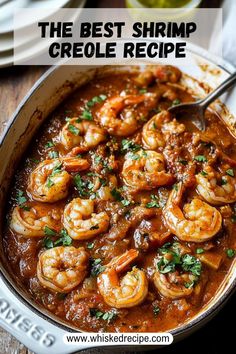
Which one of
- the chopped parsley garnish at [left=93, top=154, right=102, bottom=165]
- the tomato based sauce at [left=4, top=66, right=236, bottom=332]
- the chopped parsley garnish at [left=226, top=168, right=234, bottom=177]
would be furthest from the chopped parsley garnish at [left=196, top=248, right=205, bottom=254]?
the chopped parsley garnish at [left=93, top=154, right=102, bottom=165]

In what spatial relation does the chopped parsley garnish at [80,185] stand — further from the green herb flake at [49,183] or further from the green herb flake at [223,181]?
the green herb flake at [223,181]

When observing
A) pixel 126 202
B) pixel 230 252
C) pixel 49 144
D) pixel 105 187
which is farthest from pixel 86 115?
pixel 230 252

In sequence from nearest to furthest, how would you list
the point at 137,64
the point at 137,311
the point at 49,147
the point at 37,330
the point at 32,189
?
the point at 37,330 < the point at 137,311 < the point at 32,189 < the point at 49,147 < the point at 137,64

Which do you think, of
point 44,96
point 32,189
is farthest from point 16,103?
point 32,189

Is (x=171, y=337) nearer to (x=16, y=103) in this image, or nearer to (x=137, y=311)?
(x=137, y=311)

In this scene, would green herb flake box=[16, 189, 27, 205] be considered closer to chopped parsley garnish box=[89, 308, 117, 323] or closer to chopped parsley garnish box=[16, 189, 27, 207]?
chopped parsley garnish box=[16, 189, 27, 207]

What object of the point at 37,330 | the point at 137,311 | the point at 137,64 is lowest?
the point at 137,311
